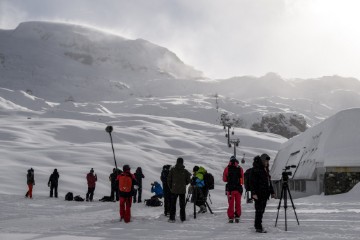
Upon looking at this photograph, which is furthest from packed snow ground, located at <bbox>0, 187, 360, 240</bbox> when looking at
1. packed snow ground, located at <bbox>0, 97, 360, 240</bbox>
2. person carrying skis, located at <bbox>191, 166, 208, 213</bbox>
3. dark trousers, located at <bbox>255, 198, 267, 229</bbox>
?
person carrying skis, located at <bbox>191, 166, 208, 213</bbox>

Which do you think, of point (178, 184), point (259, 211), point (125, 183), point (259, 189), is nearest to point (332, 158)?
point (178, 184)

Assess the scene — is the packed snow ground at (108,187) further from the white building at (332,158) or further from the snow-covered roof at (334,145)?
the snow-covered roof at (334,145)

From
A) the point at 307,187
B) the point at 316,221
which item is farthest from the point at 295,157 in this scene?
the point at 316,221

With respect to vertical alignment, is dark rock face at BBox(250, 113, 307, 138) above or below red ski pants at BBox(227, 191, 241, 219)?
above

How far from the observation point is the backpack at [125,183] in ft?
42.7

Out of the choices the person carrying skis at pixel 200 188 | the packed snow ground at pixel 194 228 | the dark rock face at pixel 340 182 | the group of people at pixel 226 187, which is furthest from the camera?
A: the dark rock face at pixel 340 182

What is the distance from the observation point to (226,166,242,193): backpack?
483 inches

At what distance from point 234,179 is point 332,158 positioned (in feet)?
32.8

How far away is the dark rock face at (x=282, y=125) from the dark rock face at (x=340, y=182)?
108 meters

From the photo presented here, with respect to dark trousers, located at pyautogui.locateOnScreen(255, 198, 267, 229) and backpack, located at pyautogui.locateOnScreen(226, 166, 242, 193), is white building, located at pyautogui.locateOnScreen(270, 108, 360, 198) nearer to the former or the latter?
backpack, located at pyautogui.locateOnScreen(226, 166, 242, 193)

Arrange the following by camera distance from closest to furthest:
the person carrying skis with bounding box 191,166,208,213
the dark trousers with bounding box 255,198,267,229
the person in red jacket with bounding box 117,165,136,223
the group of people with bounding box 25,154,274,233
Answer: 1. the dark trousers with bounding box 255,198,267,229
2. the group of people with bounding box 25,154,274,233
3. the person in red jacket with bounding box 117,165,136,223
4. the person carrying skis with bounding box 191,166,208,213

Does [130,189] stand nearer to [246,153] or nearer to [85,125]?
[246,153]

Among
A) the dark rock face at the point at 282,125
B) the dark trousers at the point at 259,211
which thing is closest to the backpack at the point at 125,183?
the dark trousers at the point at 259,211

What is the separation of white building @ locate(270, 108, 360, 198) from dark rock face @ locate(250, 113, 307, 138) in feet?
341
